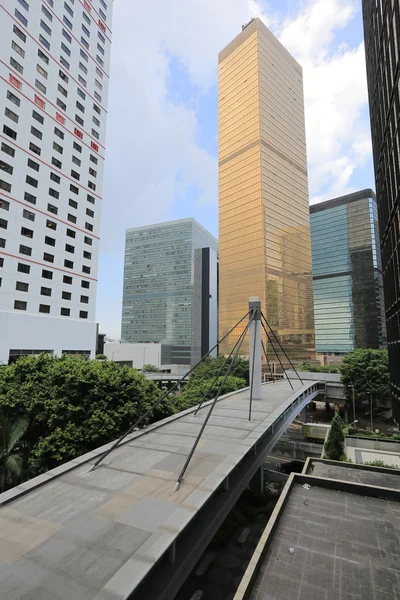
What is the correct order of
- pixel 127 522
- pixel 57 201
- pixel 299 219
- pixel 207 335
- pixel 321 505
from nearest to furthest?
pixel 127 522, pixel 321 505, pixel 57 201, pixel 299 219, pixel 207 335

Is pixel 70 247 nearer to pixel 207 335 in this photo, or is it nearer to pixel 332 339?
pixel 207 335

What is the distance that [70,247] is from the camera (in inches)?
1955

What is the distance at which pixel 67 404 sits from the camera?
1986 centimetres

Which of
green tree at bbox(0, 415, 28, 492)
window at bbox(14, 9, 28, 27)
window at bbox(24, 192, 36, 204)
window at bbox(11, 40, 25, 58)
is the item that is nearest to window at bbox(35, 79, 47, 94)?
window at bbox(11, 40, 25, 58)

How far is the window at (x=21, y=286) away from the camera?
41.4 metres

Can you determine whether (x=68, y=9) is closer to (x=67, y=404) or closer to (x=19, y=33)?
(x=19, y=33)

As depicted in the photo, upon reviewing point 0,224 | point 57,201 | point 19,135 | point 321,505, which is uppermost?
point 19,135

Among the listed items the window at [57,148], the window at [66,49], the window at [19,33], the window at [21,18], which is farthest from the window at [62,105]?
the window at [21,18]

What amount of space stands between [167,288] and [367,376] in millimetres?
104960

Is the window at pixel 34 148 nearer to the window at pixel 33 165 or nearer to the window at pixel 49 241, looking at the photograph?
the window at pixel 33 165

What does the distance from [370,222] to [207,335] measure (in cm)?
8764

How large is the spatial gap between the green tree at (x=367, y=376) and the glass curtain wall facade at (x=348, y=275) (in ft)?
294

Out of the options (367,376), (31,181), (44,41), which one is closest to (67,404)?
(31,181)

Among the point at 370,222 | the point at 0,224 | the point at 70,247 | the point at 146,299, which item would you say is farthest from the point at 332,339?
the point at 0,224
